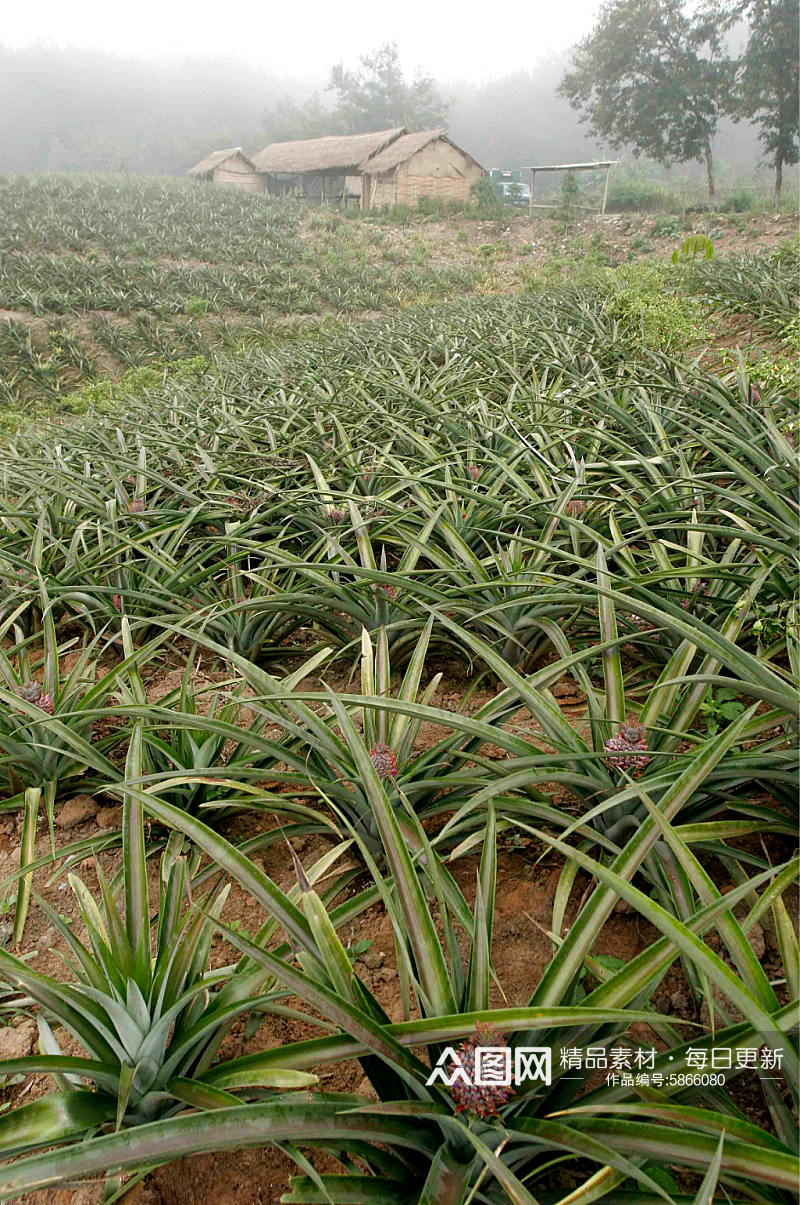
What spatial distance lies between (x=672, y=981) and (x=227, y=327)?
31.3 ft

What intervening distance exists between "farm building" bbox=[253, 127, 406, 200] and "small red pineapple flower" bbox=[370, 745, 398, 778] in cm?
2475

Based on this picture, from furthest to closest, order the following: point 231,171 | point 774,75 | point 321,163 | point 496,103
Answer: point 496,103 < point 231,171 < point 321,163 < point 774,75

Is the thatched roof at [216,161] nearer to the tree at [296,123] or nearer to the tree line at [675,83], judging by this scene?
the tree line at [675,83]

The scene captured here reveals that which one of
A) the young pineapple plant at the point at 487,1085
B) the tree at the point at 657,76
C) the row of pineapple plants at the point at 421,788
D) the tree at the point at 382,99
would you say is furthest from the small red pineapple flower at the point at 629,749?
the tree at the point at 382,99

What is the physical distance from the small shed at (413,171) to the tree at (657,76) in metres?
4.56

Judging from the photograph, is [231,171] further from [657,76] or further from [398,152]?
[657,76]

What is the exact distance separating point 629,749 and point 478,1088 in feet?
1.52

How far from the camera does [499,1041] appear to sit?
0.62 metres

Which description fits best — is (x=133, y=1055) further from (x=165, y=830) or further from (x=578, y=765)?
(x=578, y=765)

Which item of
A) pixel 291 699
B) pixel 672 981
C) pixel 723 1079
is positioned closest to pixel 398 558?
pixel 291 699

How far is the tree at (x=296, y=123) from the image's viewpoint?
1940 inches

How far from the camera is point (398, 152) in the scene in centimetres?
1998
